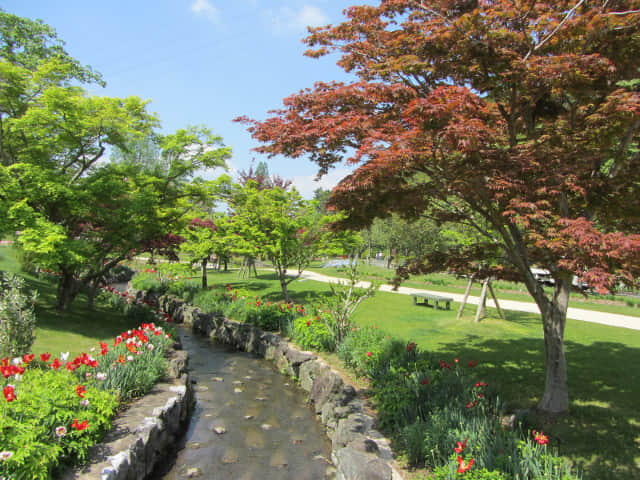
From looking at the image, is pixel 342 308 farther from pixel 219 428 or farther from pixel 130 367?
pixel 130 367

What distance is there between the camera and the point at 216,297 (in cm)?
1345

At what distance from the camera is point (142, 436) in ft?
13.7

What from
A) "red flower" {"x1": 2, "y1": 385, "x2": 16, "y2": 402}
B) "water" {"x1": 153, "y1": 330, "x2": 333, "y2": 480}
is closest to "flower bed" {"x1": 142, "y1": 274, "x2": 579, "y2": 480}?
"water" {"x1": 153, "y1": 330, "x2": 333, "y2": 480}

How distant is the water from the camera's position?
464 centimetres

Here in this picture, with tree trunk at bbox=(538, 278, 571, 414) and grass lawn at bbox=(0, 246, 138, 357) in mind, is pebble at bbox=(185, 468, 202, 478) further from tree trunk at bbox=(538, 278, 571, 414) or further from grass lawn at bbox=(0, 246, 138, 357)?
tree trunk at bbox=(538, 278, 571, 414)

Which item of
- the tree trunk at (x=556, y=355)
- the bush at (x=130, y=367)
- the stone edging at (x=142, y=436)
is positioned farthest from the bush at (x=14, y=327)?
the tree trunk at (x=556, y=355)

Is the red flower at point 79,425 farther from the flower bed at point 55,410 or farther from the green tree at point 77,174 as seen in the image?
the green tree at point 77,174

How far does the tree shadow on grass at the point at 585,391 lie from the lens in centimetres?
396

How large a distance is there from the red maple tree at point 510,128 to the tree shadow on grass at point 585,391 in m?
0.46

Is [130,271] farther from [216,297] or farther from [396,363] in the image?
[396,363]

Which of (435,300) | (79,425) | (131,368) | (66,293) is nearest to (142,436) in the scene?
(79,425)

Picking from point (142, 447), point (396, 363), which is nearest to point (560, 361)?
point (396, 363)

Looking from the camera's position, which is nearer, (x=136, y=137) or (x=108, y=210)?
(x=108, y=210)

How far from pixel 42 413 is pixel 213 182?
336 inches
